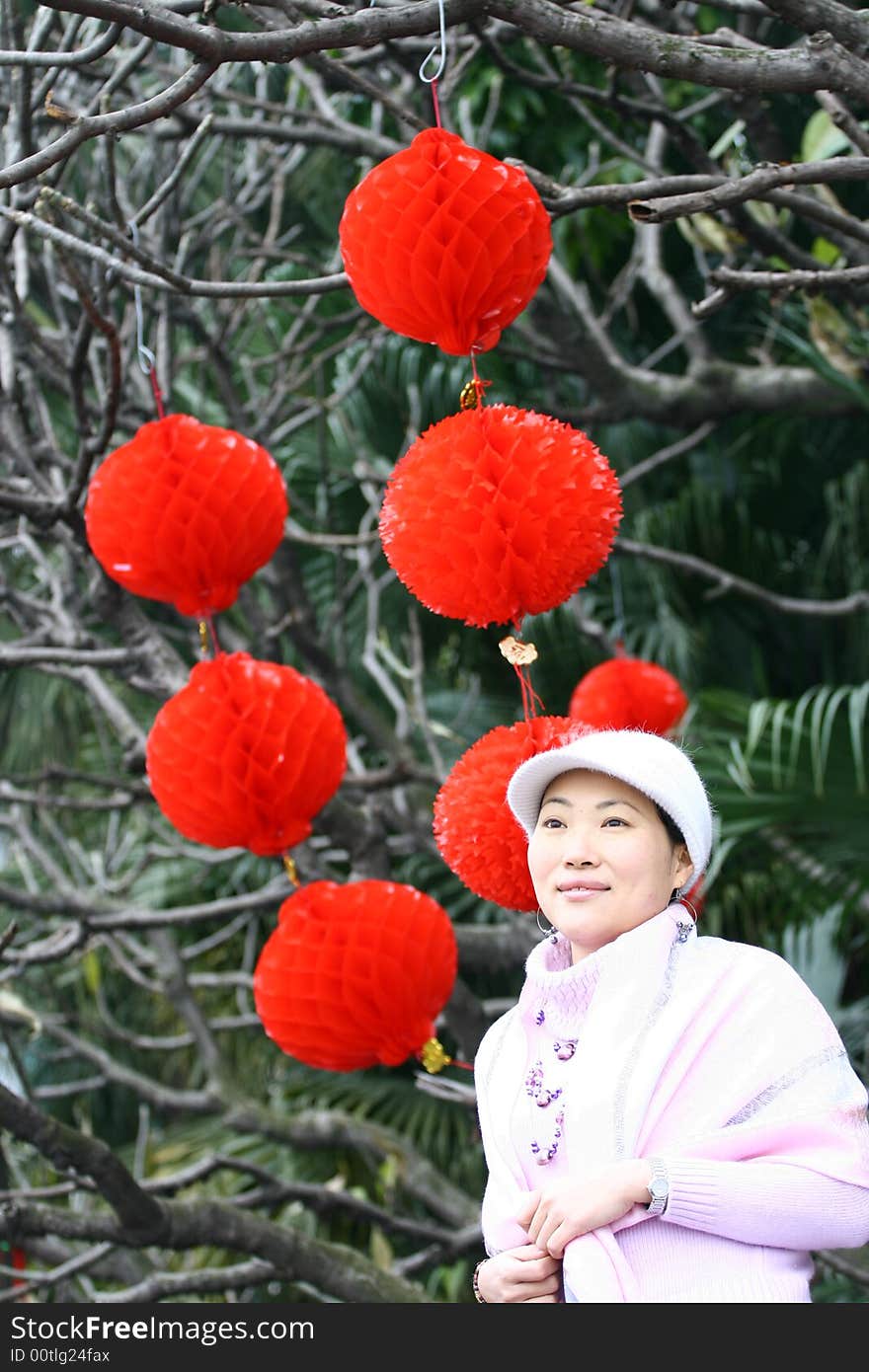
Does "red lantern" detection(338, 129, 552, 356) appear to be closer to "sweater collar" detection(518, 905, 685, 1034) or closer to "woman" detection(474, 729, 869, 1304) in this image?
"woman" detection(474, 729, 869, 1304)

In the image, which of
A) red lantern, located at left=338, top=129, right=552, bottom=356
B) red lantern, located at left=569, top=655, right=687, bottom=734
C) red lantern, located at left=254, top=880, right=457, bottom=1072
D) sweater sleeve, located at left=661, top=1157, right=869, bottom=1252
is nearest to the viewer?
sweater sleeve, located at left=661, top=1157, right=869, bottom=1252

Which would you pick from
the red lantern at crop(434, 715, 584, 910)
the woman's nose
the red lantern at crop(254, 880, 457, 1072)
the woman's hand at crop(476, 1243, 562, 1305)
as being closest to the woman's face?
the woman's nose

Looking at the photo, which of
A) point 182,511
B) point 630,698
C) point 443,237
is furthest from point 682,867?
point 630,698

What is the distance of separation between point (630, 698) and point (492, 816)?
0.84 m

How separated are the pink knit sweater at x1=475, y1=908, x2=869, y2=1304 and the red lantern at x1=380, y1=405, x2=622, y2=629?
0.33m

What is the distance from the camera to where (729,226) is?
1956 millimetres

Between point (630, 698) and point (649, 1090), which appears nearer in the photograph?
point (649, 1090)

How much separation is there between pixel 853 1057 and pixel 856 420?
1708 millimetres

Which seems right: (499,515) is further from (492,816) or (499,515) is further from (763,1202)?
(763,1202)

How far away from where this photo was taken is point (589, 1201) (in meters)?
0.92

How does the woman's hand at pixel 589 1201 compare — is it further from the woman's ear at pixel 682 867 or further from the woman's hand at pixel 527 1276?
the woman's ear at pixel 682 867

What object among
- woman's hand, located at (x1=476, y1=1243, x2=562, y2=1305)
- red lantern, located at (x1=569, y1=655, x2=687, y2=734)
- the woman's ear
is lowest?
red lantern, located at (x1=569, y1=655, x2=687, y2=734)

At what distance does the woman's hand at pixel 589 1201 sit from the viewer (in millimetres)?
915

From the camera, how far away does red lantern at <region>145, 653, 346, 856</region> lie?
4.61 feet
